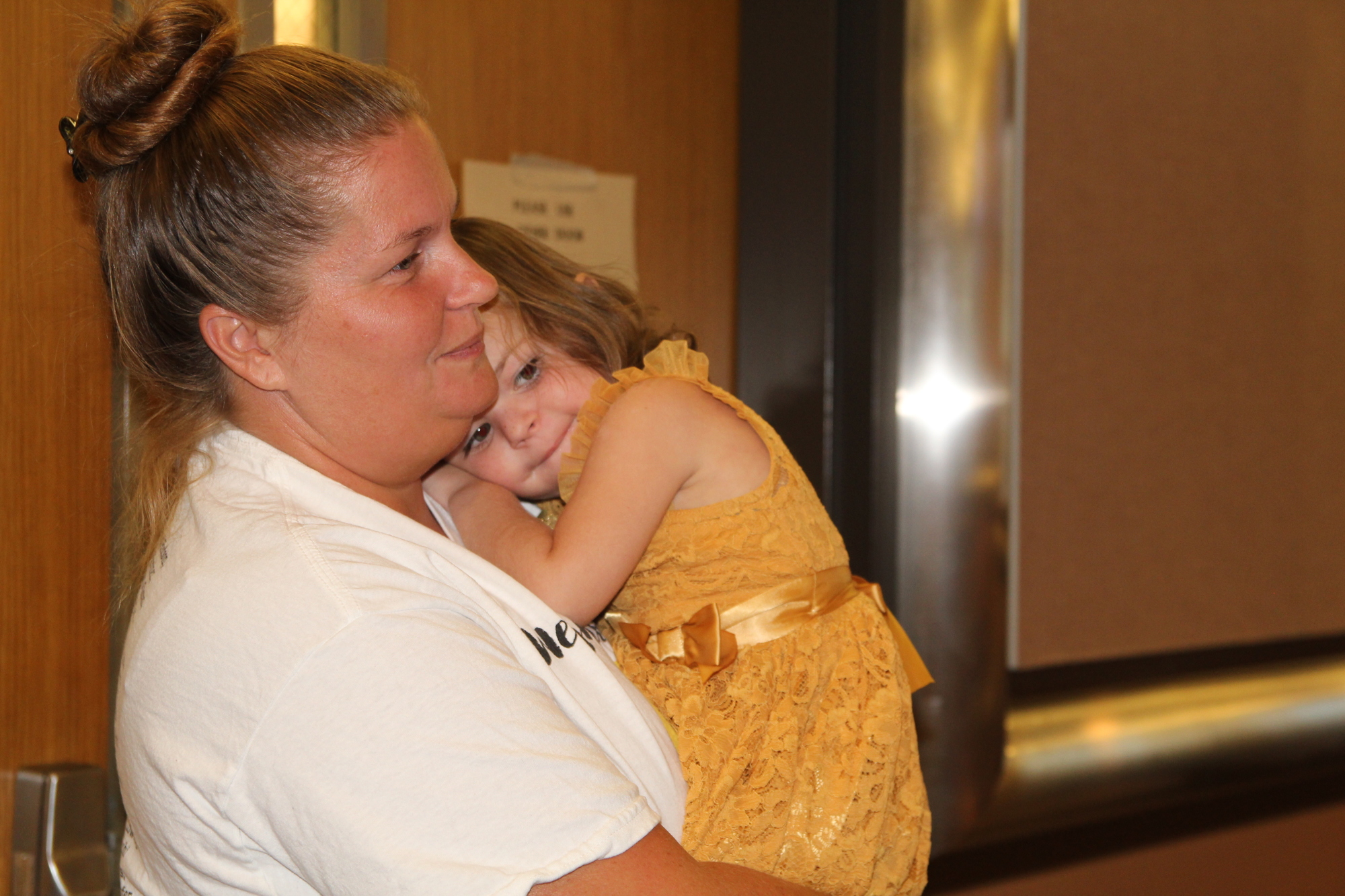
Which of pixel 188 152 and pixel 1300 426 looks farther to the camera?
pixel 1300 426

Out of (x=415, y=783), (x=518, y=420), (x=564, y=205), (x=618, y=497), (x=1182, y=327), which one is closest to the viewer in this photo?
(x=415, y=783)

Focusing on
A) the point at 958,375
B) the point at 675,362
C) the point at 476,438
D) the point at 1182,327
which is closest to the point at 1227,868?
the point at 1182,327

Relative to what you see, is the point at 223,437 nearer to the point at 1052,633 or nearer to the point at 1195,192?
the point at 1052,633

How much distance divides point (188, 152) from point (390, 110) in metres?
0.16

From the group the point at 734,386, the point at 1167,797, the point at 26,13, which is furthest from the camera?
the point at 1167,797

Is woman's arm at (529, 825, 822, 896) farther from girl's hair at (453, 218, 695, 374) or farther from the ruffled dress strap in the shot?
girl's hair at (453, 218, 695, 374)

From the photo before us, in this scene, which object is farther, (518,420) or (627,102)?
(627,102)

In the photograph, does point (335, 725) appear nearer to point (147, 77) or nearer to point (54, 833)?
point (147, 77)

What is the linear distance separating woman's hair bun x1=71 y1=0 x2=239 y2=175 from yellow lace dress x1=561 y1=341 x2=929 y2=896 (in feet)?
1.64

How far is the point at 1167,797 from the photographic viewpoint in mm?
2088

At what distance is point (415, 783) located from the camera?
2.38 feet

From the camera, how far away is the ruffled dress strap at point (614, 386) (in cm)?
119

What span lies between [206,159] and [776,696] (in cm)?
74

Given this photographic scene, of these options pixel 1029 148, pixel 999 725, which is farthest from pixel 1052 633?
pixel 1029 148
